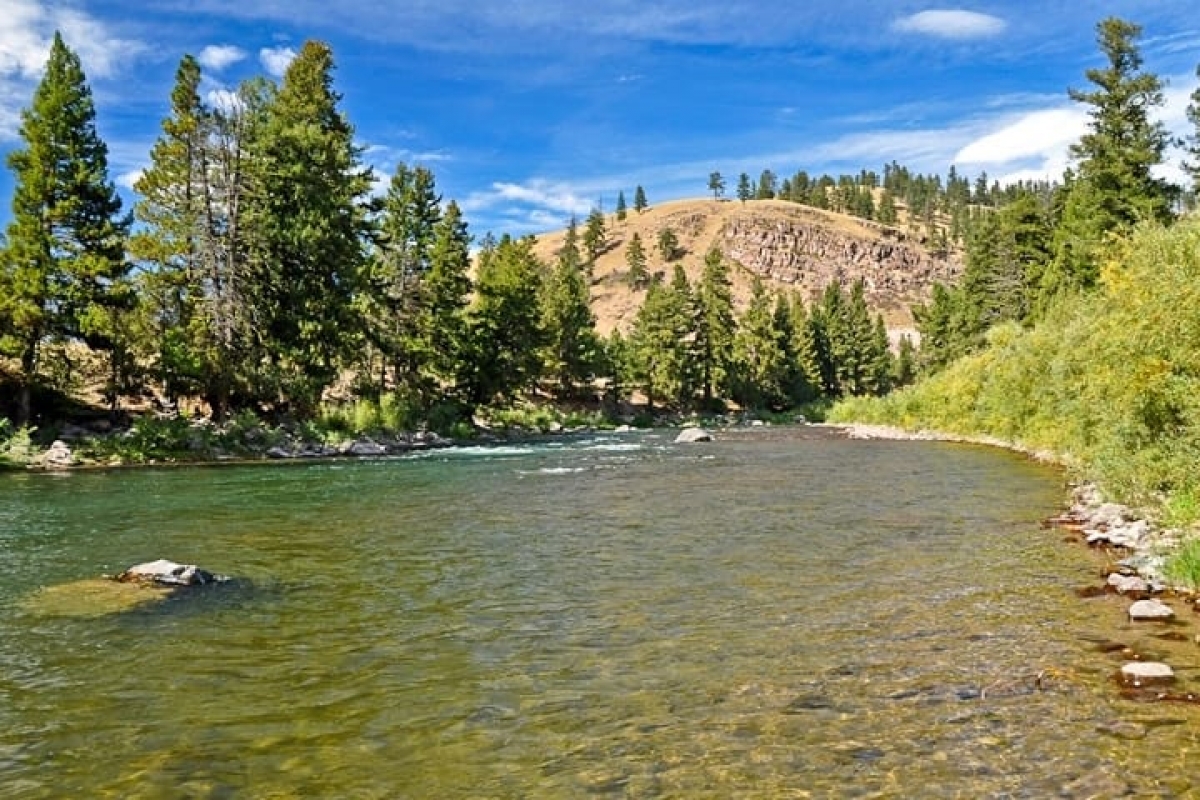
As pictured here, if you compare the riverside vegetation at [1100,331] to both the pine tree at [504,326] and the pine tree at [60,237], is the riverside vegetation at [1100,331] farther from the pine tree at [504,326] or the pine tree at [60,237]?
the pine tree at [60,237]

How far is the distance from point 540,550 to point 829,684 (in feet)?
25.4

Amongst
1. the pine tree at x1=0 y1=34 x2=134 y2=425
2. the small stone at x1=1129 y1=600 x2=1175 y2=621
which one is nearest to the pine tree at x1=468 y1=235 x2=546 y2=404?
the pine tree at x1=0 y1=34 x2=134 y2=425

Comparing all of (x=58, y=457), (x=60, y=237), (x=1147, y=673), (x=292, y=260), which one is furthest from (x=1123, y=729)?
(x=292, y=260)

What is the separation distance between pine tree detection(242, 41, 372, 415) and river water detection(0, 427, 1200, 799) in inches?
953

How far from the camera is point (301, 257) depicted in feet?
146

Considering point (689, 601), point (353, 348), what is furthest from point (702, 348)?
point (689, 601)

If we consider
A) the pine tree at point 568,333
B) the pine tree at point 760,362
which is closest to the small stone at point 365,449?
the pine tree at point 568,333

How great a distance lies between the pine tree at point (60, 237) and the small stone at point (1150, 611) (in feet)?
117

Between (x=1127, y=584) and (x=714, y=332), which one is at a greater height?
(x=714, y=332)

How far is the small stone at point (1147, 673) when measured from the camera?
8.28 m

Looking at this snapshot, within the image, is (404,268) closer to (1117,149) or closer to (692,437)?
(692,437)

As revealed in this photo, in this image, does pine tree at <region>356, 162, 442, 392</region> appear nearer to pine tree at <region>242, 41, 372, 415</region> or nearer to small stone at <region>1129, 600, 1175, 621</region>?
pine tree at <region>242, 41, 372, 415</region>

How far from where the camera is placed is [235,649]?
977cm

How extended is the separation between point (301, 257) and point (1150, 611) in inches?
1635
